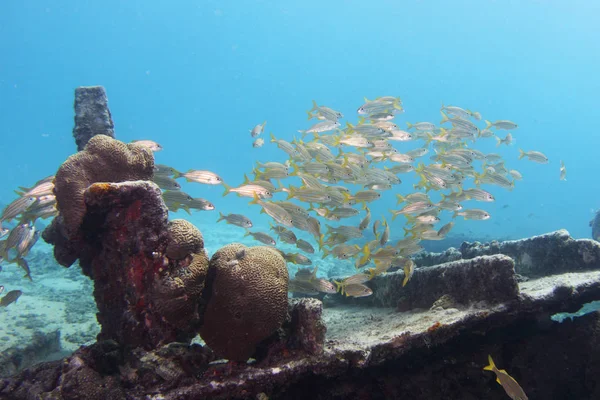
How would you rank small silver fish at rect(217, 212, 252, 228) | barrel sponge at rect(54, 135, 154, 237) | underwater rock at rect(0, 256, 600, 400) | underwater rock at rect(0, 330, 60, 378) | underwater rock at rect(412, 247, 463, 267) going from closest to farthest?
underwater rock at rect(0, 256, 600, 400) → barrel sponge at rect(54, 135, 154, 237) → underwater rock at rect(0, 330, 60, 378) → small silver fish at rect(217, 212, 252, 228) → underwater rock at rect(412, 247, 463, 267)

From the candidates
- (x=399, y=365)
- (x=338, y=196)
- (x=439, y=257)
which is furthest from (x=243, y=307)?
(x=439, y=257)

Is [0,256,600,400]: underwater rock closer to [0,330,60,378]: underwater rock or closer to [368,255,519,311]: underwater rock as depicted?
[368,255,519,311]: underwater rock

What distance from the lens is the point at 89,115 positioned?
19.0 feet

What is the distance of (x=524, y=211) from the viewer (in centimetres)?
8288

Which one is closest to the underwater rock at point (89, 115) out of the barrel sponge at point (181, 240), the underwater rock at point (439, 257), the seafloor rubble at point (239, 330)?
the seafloor rubble at point (239, 330)

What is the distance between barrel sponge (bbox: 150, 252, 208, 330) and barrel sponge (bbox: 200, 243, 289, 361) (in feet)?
0.56

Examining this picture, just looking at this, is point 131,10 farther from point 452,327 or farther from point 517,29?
point 452,327

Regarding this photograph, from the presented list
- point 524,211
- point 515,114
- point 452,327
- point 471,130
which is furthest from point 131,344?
point 515,114

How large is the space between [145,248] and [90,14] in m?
162

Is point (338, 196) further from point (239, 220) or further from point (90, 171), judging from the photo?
point (90, 171)

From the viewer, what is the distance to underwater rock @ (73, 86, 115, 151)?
18.8ft

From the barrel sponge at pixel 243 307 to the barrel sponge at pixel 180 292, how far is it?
17 centimetres

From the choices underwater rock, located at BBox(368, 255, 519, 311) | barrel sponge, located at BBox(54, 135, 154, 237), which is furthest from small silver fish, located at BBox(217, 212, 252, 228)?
barrel sponge, located at BBox(54, 135, 154, 237)

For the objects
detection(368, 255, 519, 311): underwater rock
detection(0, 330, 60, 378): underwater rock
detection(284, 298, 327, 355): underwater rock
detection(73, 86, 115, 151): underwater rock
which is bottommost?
detection(0, 330, 60, 378): underwater rock
